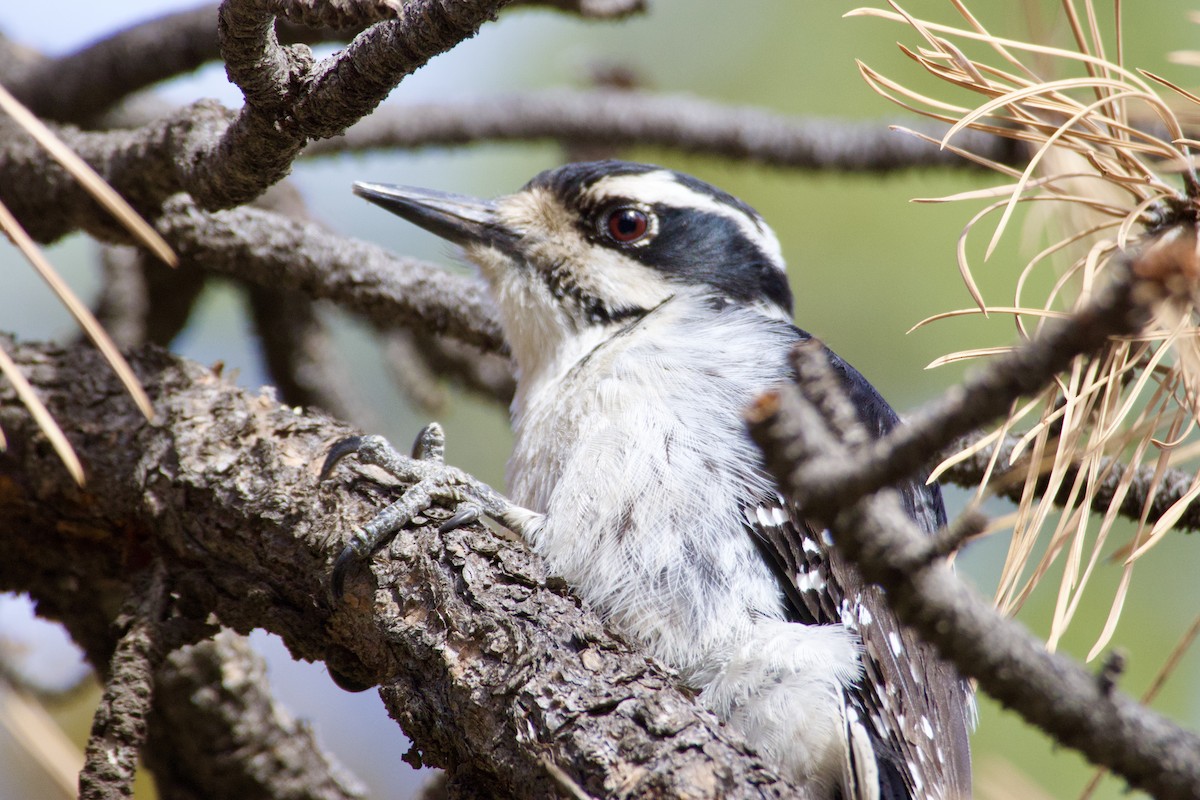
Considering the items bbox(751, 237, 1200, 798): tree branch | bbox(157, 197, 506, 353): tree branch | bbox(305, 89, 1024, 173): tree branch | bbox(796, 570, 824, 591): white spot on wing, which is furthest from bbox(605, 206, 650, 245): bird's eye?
bbox(751, 237, 1200, 798): tree branch

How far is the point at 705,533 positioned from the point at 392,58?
3.61 ft

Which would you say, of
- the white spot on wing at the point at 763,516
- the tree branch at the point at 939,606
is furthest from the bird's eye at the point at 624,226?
the tree branch at the point at 939,606

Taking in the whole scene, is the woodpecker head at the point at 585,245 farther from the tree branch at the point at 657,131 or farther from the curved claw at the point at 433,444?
the tree branch at the point at 657,131

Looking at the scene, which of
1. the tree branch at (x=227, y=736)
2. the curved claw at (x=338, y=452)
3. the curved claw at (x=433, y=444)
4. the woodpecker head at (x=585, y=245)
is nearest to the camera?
the curved claw at (x=338, y=452)

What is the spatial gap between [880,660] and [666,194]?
135 cm

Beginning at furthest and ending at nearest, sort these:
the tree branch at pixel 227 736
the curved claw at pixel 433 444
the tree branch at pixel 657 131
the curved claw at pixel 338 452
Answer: the tree branch at pixel 657 131, the tree branch at pixel 227 736, the curved claw at pixel 433 444, the curved claw at pixel 338 452

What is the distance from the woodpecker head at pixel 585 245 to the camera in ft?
8.77

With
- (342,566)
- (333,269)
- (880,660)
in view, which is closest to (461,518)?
(342,566)

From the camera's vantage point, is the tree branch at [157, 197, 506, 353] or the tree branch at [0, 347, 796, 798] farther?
the tree branch at [157, 197, 506, 353]

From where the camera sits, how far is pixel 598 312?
2.66 meters

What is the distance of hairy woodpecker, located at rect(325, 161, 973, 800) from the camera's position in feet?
6.43

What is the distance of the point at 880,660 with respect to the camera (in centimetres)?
207

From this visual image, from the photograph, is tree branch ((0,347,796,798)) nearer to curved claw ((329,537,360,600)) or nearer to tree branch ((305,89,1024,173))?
curved claw ((329,537,360,600))

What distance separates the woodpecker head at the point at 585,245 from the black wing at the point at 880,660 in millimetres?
692
